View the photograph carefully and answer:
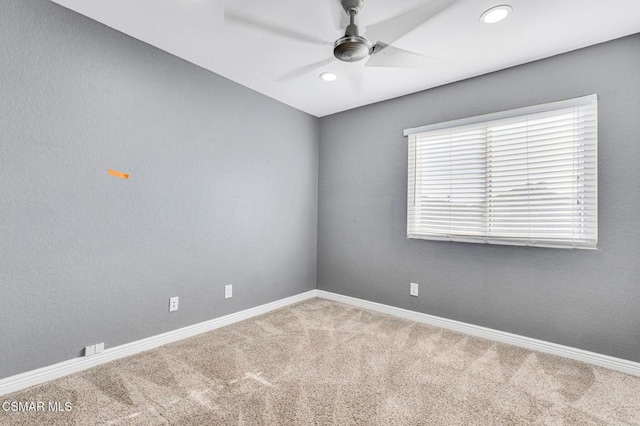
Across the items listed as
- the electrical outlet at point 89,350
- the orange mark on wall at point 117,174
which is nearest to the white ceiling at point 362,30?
the orange mark on wall at point 117,174

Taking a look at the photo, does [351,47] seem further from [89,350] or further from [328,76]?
[89,350]

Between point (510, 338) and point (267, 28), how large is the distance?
3.19 meters

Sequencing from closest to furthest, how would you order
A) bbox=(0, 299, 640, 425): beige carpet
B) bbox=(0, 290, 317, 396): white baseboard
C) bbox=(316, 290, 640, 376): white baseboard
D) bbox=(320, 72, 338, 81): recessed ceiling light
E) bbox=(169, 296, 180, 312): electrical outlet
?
bbox=(0, 299, 640, 425): beige carpet < bbox=(0, 290, 317, 396): white baseboard < bbox=(316, 290, 640, 376): white baseboard < bbox=(169, 296, 180, 312): electrical outlet < bbox=(320, 72, 338, 81): recessed ceiling light

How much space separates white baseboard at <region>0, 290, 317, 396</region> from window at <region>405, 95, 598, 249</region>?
206 centimetres

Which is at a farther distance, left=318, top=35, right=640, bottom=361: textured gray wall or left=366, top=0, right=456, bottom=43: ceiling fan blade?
left=318, top=35, right=640, bottom=361: textured gray wall

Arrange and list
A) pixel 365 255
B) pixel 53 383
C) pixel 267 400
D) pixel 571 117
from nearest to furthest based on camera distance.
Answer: pixel 267 400 < pixel 53 383 < pixel 571 117 < pixel 365 255

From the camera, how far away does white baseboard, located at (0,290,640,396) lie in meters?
1.85

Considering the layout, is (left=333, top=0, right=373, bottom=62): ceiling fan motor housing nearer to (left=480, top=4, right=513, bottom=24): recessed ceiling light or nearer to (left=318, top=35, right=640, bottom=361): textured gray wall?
(left=480, top=4, right=513, bottom=24): recessed ceiling light

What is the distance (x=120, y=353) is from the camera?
2.18m

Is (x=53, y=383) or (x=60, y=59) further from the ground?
(x=60, y=59)

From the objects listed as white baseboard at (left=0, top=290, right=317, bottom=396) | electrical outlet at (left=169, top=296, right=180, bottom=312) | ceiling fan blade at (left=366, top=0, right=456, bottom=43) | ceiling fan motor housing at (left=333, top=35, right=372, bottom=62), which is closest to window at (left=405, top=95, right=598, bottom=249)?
ceiling fan blade at (left=366, top=0, right=456, bottom=43)

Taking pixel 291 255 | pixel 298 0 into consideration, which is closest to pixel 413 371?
pixel 291 255

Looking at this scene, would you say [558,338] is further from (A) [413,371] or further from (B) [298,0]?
(B) [298,0]

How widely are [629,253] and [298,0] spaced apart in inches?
113
